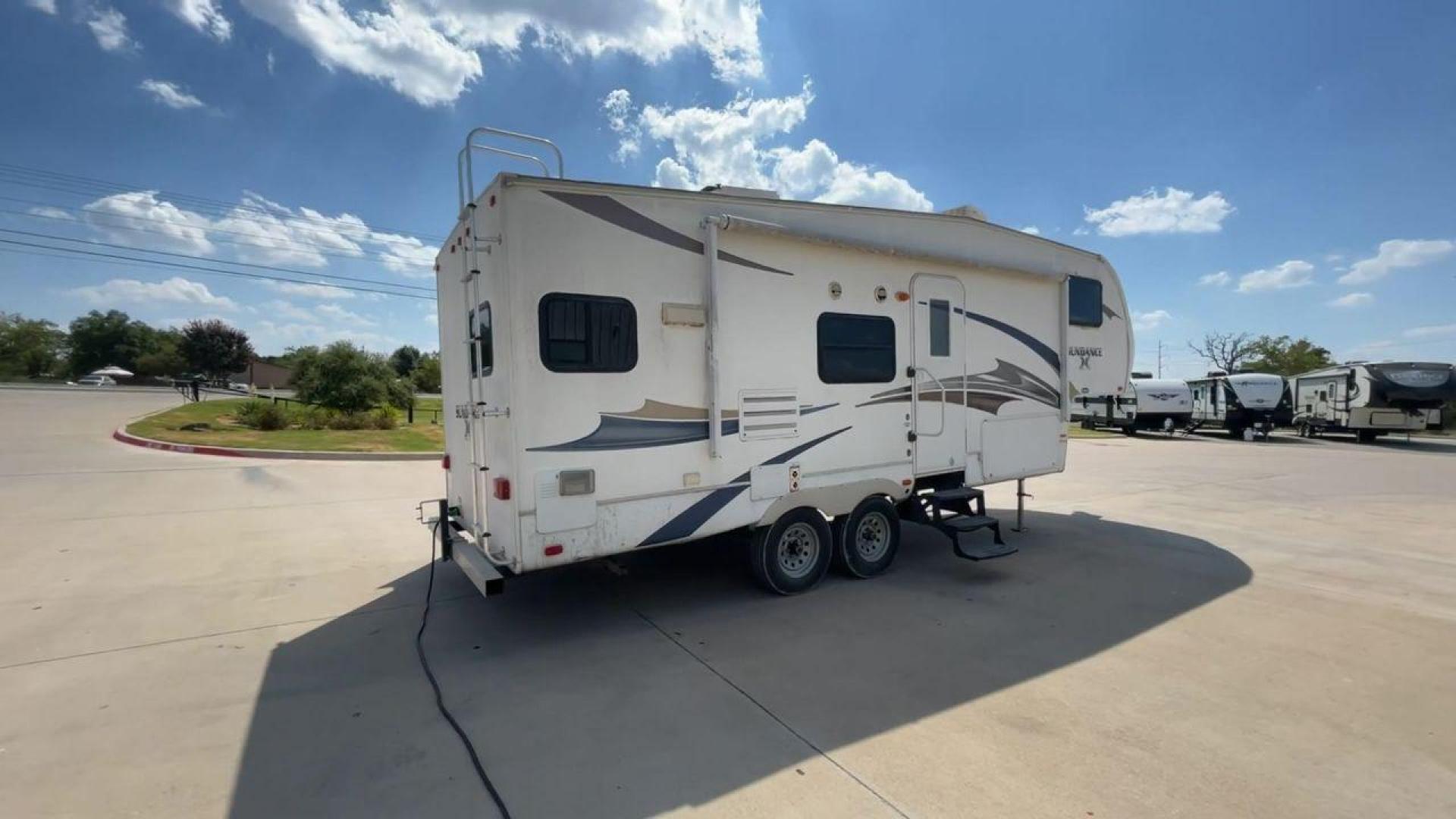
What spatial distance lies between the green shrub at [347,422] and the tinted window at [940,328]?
19.2 metres

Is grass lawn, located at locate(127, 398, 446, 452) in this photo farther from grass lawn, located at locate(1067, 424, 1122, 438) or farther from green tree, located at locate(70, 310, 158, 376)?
green tree, located at locate(70, 310, 158, 376)

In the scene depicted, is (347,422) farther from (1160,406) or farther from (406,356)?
(406,356)

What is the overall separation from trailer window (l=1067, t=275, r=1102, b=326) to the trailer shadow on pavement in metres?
2.95

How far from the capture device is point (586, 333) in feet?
14.9

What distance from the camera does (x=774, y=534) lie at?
18.4 ft

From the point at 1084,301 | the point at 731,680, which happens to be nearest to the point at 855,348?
the point at 731,680

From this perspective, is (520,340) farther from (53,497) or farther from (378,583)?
(53,497)

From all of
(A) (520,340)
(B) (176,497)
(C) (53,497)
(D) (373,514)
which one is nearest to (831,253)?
(A) (520,340)

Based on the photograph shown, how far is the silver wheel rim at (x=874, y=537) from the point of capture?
624 cm

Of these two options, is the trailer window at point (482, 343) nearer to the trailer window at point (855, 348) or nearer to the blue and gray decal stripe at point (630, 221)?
the blue and gray decal stripe at point (630, 221)

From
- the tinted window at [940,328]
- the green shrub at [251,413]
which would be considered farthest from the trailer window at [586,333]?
the green shrub at [251,413]

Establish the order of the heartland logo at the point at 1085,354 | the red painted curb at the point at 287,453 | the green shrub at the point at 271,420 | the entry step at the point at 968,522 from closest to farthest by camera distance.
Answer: the entry step at the point at 968,522 → the heartland logo at the point at 1085,354 → the red painted curb at the point at 287,453 → the green shrub at the point at 271,420

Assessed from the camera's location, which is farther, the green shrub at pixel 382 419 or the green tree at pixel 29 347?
the green tree at pixel 29 347

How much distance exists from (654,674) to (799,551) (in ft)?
6.79
